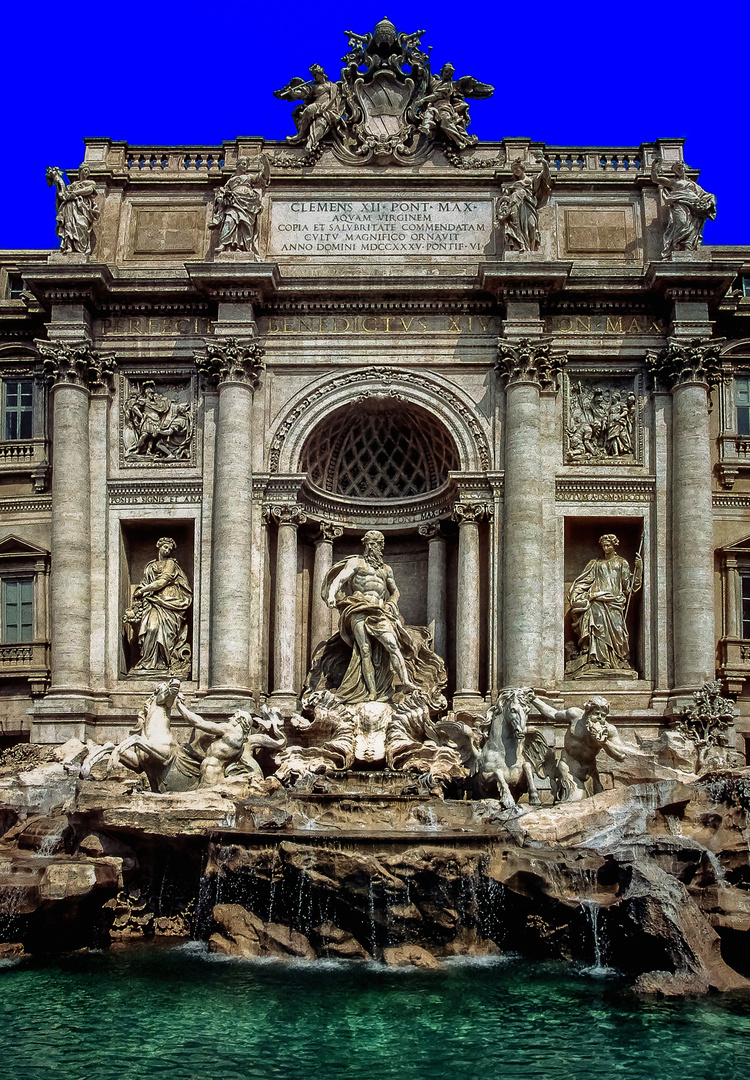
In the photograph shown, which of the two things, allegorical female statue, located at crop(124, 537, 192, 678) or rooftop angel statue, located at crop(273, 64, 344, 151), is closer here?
allegorical female statue, located at crop(124, 537, 192, 678)

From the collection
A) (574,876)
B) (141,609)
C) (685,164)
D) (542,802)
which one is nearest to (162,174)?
(141,609)

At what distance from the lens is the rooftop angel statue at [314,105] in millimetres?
31156

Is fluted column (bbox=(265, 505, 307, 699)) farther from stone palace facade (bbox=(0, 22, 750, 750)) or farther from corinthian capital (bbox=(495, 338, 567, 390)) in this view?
corinthian capital (bbox=(495, 338, 567, 390))

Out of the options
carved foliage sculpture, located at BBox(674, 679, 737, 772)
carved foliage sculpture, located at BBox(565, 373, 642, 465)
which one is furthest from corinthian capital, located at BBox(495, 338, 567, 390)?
carved foliage sculpture, located at BBox(674, 679, 737, 772)

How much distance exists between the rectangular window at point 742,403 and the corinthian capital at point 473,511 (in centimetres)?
637

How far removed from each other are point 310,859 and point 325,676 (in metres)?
8.57

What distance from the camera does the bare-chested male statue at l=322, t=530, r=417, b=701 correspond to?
2797 centimetres

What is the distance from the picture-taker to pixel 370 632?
28.0 meters

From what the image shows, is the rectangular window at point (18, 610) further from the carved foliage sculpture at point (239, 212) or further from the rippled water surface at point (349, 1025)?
the rippled water surface at point (349, 1025)

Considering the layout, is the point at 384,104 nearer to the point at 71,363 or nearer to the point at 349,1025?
the point at 71,363

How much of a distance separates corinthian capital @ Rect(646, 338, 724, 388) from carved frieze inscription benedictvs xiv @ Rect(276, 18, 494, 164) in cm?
682

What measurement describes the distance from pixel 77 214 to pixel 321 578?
995 cm

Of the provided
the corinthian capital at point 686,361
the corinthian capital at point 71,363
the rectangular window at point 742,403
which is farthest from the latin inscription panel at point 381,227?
the rectangular window at point 742,403

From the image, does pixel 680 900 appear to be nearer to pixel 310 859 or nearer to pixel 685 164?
pixel 310 859
